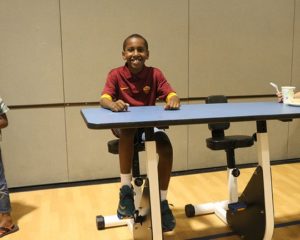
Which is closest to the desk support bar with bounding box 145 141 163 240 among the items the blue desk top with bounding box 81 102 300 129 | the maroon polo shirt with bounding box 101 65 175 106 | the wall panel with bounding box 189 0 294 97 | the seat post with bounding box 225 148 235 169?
the blue desk top with bounding box 81 102 300 129

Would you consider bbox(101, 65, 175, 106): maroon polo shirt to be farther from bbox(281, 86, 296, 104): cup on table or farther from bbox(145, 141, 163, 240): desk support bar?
bbox(281, 86, 296, 104): cup on table

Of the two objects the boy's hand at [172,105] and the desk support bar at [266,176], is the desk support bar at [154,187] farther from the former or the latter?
the desk support bar at [266,176]

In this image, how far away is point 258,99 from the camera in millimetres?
3885

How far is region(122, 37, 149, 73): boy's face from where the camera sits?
7.36 feet

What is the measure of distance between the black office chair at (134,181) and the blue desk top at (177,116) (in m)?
0.32

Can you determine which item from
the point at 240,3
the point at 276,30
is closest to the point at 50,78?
the point at 240,3

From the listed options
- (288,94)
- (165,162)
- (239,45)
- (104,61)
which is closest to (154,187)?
(165,162)

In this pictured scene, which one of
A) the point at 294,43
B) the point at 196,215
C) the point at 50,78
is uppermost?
the point at 294,43

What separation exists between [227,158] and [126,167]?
80 centimetres

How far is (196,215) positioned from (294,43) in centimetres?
230

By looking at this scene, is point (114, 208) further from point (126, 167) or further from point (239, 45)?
point (239, 45)

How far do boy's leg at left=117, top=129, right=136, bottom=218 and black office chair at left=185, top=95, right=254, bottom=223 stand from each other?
637 mm

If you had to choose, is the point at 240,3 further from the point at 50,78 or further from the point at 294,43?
the point at 50,78

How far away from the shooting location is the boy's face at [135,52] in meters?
2.24
